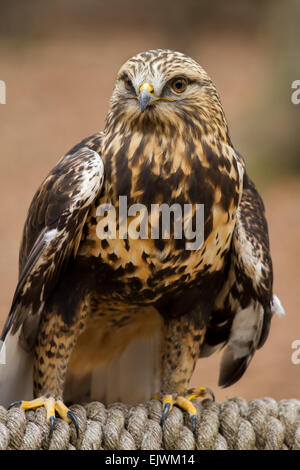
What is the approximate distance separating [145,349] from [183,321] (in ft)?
1.21

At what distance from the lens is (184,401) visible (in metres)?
2.67

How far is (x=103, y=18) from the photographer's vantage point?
503 inches

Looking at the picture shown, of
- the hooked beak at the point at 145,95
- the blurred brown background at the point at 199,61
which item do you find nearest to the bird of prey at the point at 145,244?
the hooked beak at the point at 145,95

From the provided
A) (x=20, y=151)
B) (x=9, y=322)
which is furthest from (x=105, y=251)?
(x=20, y=151)

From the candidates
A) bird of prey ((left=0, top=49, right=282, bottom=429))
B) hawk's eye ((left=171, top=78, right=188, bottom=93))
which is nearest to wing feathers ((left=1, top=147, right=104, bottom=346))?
bird of prey ((left=0, top=49, right=282, bottom=429))

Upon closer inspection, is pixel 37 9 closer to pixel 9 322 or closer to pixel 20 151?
pixel 20 151

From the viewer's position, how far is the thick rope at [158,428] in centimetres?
234

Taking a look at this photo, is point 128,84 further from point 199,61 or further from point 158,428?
point 199,61

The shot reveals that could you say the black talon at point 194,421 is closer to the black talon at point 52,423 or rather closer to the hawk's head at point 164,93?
the black talon at point 52,423

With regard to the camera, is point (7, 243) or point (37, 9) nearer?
point (7, 243)

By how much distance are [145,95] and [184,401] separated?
91 cm

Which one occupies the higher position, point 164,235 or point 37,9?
point 37,9

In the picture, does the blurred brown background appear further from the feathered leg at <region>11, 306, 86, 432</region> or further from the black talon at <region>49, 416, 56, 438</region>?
the black talon at <region>49, 416, 56, 438</region>

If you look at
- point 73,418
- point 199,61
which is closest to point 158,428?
point 73,418
